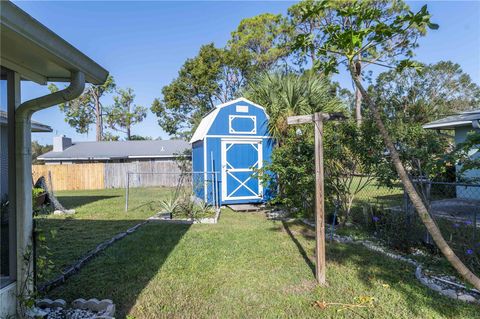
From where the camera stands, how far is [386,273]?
149 inches

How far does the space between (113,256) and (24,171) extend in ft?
8.58

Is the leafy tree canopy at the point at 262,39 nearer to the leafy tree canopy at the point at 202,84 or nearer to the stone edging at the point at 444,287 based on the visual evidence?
the leafy tree canopy at the point at 202,84

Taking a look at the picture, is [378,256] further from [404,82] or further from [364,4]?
[404,82]

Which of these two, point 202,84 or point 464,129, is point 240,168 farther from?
point 202,84

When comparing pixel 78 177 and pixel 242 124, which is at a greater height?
pixel 242 124

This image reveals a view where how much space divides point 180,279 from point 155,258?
0.96 m

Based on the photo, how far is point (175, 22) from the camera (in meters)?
10.6

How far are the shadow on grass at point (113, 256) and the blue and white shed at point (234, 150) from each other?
270 centimetres

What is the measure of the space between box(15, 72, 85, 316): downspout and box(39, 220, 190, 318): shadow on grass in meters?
0.89

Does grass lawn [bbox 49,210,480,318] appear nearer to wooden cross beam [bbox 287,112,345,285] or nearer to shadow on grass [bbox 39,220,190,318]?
shadow on grass [bbox 39,220,190,318]

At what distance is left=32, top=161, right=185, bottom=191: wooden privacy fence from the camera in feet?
Answer: 61.1

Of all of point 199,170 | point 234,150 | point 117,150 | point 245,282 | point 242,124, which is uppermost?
point 242,124

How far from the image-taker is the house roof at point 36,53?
1651 mm

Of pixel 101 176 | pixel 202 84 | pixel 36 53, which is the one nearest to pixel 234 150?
pixel 36 53
